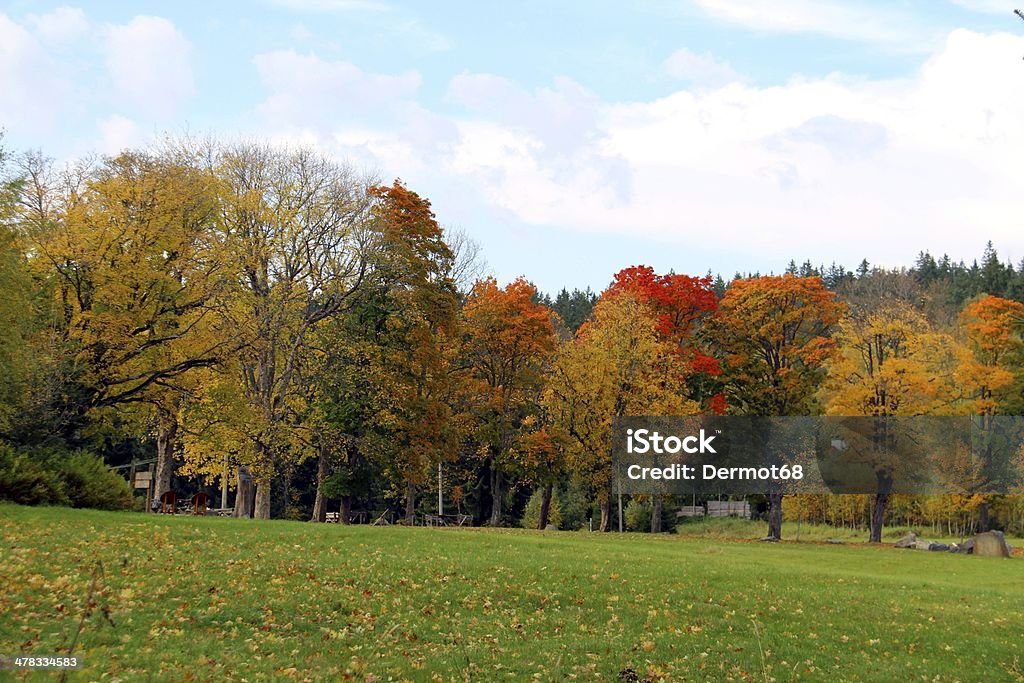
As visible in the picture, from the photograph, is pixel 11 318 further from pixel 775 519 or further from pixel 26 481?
pixel 775 519

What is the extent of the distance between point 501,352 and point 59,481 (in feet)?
94.1

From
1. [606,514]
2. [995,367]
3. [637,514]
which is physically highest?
[995,367]

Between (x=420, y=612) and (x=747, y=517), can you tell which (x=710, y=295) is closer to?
(x=747, y=517)

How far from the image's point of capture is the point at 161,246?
3500 centimetres

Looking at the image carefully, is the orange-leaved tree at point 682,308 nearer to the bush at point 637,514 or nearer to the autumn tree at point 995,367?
the bush at point 637,514

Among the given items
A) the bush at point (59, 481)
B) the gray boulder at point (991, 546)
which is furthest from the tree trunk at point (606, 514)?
the bush at point (59, 481)

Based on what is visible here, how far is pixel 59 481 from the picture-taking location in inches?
1168

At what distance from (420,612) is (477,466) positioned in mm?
42198

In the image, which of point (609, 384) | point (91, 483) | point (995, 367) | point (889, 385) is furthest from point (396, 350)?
point (995, 367)

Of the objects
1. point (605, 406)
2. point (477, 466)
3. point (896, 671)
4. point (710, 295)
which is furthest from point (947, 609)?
point (477, 466)

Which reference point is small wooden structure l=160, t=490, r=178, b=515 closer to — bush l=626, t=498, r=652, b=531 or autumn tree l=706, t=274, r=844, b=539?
autumn tree l=706, t=274, r=844, b=539

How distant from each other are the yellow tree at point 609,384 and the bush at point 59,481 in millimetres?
25843

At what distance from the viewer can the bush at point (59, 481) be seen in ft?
92.7

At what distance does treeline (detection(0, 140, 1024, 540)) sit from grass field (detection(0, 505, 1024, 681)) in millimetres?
8933
